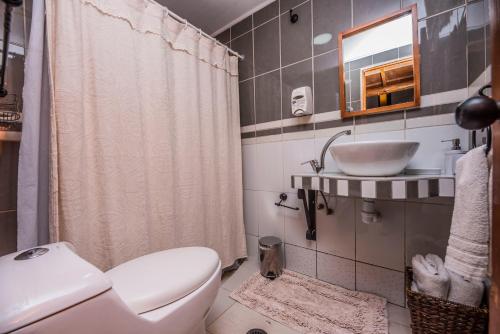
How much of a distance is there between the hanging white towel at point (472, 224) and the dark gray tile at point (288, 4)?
1411 mm

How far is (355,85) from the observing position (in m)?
1.27

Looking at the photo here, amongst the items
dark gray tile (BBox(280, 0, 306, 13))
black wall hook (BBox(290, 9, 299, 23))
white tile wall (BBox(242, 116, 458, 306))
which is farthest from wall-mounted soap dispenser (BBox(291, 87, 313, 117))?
dark gray tile (BBox(280, 0, 306, 13))

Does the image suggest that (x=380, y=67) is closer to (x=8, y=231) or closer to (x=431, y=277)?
(x=431, y=277)

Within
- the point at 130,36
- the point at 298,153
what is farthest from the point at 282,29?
the point at 130,36

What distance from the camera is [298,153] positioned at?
59.5 inches

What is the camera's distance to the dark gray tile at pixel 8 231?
896mm

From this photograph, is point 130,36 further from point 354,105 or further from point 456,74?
point 456,74

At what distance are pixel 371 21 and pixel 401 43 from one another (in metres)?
0.21

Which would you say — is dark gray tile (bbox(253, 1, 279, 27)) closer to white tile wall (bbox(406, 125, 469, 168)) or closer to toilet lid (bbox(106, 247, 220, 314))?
white tile wall (bbox(406, 125, 469, 168))

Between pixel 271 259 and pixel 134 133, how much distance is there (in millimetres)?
1169

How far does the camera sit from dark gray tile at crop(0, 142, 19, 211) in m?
0.90

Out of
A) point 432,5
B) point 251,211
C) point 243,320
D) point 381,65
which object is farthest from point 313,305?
point 432,5

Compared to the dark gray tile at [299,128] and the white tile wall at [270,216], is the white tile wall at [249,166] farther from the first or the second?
the dark gray tile at [299,128]

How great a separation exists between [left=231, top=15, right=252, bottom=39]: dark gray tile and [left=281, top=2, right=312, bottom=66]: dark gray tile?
1.01 feet
